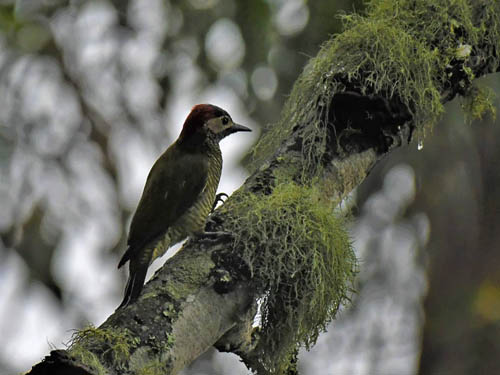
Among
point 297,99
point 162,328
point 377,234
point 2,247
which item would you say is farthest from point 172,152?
point 377,234

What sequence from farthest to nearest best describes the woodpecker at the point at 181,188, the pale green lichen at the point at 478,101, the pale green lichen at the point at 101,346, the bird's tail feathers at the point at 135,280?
the woodpecker at the point at 181,188
the pale green lichen at the point at 478,101
the bird's tail feathers at the point at 135,280
the pale green lichen at the point at 101,346

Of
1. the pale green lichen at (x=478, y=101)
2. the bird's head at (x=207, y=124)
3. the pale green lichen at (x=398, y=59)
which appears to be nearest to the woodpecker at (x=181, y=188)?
the bird's head at (x=207, y=124)

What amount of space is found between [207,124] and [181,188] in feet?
1.18

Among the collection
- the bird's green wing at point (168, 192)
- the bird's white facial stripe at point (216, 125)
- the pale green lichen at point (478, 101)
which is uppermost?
the bird's white facial stripe at point (216, 125)

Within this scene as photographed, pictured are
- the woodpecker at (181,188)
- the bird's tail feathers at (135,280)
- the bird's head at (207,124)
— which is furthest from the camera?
the bird's head at (207,124)

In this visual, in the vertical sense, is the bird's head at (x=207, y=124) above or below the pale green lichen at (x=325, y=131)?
above

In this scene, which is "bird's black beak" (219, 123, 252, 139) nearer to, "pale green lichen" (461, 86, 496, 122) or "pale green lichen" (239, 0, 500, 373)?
"pale green lichen" (239, 0, 500, 373)

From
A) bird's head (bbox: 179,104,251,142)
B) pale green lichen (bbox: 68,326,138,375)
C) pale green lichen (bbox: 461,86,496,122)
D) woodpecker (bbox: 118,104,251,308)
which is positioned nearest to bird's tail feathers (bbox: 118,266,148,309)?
woodpecker (bbox: 118,104,251,308)

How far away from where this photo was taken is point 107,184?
5.00 m

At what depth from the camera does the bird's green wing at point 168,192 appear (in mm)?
3512

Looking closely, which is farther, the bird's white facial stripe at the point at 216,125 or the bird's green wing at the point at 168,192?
the bird's white facial stripe at the point at 216,125

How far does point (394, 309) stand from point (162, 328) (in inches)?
156

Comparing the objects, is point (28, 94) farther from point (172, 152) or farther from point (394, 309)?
point (394, 309)

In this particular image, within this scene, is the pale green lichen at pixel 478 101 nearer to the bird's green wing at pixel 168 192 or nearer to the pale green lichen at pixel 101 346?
the bird's green wing at pixel 168 192
